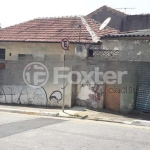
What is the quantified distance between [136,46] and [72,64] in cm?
294

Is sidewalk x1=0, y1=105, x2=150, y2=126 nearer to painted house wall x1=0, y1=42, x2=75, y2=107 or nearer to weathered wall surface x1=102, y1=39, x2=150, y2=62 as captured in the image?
painted house wall x1=0, y1=42, x2=75, y2=107

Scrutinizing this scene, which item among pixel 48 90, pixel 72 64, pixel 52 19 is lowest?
pixel 48 90

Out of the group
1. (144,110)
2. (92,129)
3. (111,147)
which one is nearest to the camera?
(111,147)

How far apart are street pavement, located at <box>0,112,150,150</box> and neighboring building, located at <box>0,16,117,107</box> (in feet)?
10.2

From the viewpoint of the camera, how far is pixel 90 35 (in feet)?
48.1

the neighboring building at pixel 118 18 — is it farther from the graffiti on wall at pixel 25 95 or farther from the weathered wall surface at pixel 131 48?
the graffiti on wall at pixel 25 95

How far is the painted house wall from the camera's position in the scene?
13609 mm

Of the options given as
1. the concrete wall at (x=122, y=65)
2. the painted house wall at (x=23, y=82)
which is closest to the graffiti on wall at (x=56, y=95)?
the painted house wall at (x=23, y=82)

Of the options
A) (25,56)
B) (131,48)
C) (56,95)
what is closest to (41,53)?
(25,56)

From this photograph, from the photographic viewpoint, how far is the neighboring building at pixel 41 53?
13625mm

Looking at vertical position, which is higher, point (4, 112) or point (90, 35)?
point (90, 35)

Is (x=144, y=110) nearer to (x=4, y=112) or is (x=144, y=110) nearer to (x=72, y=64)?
(x=72, y=64)

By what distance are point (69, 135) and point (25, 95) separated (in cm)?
645

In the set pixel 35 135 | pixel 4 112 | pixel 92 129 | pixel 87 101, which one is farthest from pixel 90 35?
pixel 35 135
